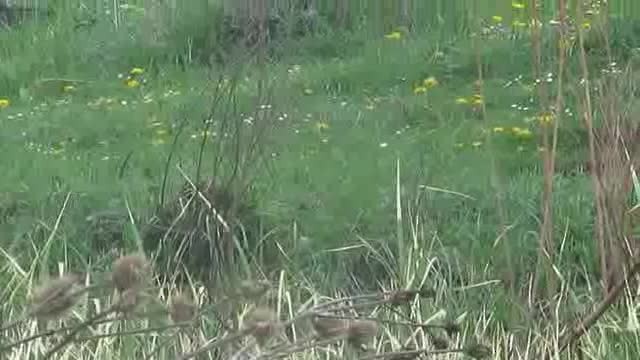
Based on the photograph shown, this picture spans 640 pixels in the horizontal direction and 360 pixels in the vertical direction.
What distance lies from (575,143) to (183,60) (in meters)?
3.11

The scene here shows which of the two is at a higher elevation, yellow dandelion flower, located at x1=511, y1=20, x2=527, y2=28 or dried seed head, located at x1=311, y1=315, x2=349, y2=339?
dried seed head, located at x1=311, y1=315, x2=349, y2=339

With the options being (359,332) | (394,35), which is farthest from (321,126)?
(359,332)

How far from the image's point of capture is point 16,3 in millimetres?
9812

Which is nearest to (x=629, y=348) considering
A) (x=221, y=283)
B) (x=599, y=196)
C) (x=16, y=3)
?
(x=599, y=196)

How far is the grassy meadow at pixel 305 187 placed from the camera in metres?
3.26

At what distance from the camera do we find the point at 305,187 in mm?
5352

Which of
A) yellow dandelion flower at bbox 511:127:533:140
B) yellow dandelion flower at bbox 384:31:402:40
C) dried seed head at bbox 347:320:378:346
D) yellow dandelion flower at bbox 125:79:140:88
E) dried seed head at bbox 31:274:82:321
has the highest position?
dried seed head at bbox 31:274:82:321

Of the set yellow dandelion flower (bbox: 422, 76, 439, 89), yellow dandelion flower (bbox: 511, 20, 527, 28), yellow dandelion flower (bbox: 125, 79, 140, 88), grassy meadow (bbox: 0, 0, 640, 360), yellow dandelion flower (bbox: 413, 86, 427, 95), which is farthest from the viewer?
yellow dandelion flower (bbox: 511, 20, 527, 28)

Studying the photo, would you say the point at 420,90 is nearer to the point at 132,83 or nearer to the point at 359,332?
the point at 132,83

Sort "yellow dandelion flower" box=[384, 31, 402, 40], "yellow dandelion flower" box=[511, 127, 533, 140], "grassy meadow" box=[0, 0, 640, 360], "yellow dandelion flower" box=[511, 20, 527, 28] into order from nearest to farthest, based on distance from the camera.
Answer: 1. "grassy meadow" box=[0, 0, 640, 360]
2. "yellow dandelion flower" box=[511, 127, 533, 140]
3. "yellow dandelion flower" box=[511, 20, 527, 28]
4. "yellow dandelion flower" box=[384, 31, 402, 40]

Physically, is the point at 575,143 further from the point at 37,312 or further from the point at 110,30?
the point at 37,312

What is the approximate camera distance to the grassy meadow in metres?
3.26

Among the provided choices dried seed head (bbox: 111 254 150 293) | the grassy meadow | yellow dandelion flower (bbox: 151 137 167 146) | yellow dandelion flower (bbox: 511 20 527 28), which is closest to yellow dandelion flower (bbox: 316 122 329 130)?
the grassy meadow

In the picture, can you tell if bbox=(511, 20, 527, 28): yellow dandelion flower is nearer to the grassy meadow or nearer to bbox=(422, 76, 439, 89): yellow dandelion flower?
the grassy meadow
